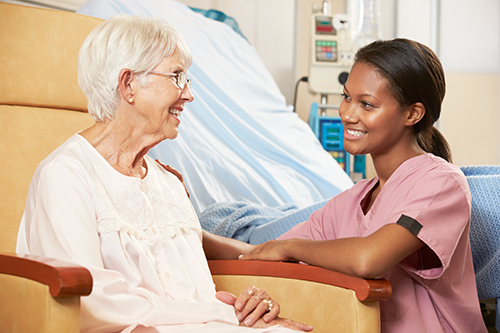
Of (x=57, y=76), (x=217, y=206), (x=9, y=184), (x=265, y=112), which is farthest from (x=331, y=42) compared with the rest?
(x=9, y=184)

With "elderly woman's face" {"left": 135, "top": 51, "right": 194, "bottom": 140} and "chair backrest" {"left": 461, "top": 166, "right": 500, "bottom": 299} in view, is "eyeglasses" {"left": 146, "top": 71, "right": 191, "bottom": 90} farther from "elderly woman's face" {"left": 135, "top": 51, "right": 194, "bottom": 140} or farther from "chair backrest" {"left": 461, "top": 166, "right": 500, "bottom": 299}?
"chair backrest" {"left": 461, "top": 166, "right": 500, "bottom": 299}

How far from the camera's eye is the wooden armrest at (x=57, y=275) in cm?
76

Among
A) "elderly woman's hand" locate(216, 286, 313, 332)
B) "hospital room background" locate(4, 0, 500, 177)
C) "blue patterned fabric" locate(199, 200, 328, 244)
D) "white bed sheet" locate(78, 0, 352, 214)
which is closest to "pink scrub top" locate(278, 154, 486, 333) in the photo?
"elderly woman's hand" locate(216, 286, 313, 332)

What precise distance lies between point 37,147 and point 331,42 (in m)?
2.83

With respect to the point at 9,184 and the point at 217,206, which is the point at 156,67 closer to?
the point at 9,184

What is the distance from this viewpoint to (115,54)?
110cm

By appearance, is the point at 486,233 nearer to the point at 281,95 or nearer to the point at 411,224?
the point at 411,224

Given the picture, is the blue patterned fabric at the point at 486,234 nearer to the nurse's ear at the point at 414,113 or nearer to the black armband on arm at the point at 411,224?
the nurse's ear at the point at 414,113

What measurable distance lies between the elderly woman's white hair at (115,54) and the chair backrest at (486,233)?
0.94 m

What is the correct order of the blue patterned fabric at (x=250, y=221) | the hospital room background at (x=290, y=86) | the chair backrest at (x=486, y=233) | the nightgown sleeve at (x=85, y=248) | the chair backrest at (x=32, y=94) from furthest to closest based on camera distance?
the hospital room background at (x=290, y=86) < the blue patterned fabric at (x=250, y=221) < the chair backrest at (x=32, y=94) < the chair backrest at (x=486, y=233) < the nightgown sleeve at (x=85, y=248)

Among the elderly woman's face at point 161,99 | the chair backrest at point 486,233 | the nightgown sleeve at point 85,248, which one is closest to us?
the nightgown sleeve at point 85,248

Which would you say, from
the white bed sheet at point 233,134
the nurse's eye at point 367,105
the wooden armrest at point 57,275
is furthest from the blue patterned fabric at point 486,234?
the white bed sheet at point 233,134

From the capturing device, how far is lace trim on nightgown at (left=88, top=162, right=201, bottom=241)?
40.1 inches

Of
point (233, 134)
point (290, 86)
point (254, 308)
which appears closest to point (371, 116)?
point (254, 308)
